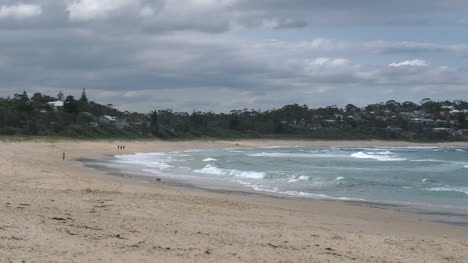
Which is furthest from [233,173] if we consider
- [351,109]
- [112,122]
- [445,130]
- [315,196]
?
[351,109]

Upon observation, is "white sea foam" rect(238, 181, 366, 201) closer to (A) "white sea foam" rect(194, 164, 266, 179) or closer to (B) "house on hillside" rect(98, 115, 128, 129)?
(A) "white sea foam" rect(194, 164, 266, 179)

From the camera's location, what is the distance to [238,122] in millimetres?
112438

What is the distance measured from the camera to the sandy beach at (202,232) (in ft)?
25.7

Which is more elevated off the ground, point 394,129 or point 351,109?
point 351,109

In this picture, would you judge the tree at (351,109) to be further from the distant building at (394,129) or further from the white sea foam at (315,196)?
the white sea foam at (315,196)

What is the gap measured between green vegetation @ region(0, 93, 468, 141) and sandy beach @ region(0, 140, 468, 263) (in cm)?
4990

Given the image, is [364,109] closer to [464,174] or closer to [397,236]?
[464,174]

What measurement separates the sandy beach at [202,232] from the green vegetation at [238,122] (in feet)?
164

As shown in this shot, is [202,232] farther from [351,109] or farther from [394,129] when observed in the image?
[351,109]

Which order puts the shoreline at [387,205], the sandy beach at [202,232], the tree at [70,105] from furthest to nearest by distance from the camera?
the tree at [70,105]
the shoreline at [387,205]
the sandy beach at [202,232]

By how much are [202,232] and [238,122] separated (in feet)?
337

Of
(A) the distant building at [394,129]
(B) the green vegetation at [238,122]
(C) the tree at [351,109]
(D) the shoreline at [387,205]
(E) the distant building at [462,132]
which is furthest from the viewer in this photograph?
→ (C) the tree at [351,109]

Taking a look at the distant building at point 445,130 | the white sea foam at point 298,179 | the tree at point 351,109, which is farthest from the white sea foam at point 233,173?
the tree at point 351,109

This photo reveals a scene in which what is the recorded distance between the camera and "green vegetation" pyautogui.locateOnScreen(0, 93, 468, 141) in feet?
231
